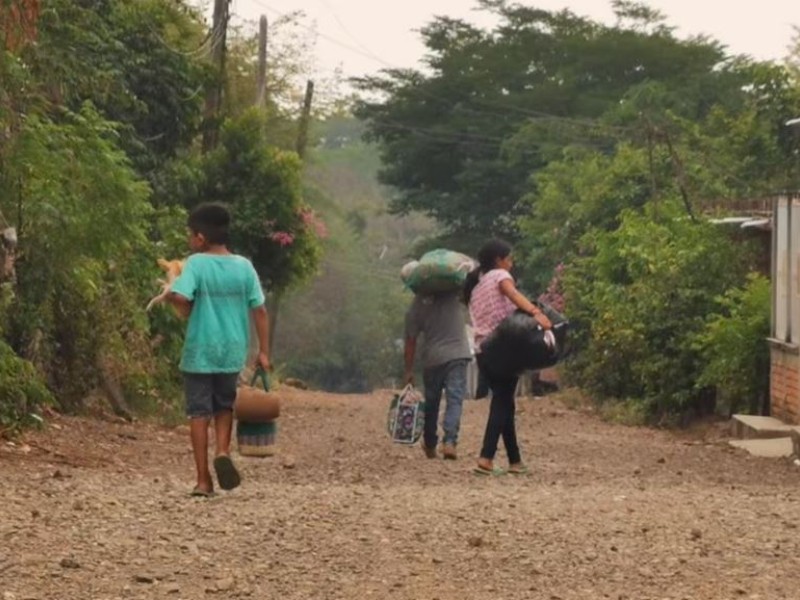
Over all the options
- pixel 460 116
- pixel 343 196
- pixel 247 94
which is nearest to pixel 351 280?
pixel 343 196

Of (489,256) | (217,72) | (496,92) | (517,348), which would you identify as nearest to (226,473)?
(517,348)

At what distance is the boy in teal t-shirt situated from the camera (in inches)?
422

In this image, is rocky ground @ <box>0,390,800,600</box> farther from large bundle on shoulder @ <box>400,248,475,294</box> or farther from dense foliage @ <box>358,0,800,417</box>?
dense foliage @ <box>358,0,800,417</box>

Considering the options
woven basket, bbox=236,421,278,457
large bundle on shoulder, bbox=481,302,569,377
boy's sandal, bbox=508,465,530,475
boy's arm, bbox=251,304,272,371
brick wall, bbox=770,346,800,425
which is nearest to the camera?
boy's arm, bbox=251,304,272,371

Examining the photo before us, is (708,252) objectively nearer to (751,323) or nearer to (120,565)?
(751,323)

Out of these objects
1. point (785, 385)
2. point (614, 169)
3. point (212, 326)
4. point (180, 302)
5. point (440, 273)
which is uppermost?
point (614, 169)

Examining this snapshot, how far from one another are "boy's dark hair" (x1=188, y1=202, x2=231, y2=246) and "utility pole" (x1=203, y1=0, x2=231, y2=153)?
22997 millimetres

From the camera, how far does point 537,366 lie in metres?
13.6

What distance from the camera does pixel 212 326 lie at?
10734 millimetres

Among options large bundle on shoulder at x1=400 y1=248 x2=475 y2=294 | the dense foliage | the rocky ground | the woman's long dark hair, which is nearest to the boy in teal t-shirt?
the rocky ground

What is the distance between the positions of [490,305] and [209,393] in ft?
11.2

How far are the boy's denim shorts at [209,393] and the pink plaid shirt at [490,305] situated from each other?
3124 mm

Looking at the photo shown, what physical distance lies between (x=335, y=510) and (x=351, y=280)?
7960 cm

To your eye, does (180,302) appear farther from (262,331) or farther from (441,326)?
(441,326)
